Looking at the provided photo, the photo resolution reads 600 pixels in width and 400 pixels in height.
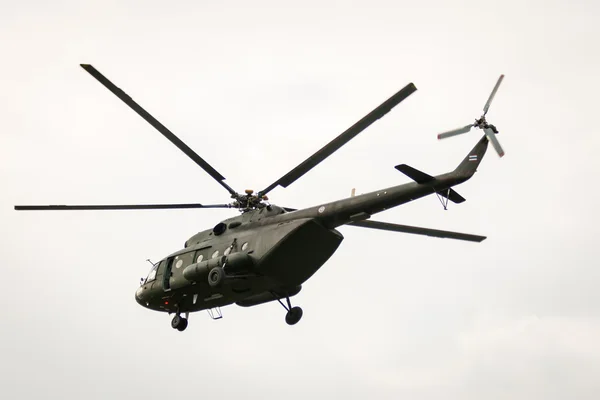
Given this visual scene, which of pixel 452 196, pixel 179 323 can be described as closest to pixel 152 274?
pixel 179 323

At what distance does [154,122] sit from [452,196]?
902cm

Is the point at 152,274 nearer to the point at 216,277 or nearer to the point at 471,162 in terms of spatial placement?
the point at 216,277

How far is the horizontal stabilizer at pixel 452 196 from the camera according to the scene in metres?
28.0

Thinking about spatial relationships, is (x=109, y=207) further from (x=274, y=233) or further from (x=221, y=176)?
(x=274, y=233)

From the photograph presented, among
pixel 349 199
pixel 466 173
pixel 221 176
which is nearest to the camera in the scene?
pixel 466 173

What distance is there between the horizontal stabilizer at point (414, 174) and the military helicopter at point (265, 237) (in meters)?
0.03

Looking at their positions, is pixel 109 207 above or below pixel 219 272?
above

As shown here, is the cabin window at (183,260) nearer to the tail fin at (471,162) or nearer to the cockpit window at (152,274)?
the cockpit window at (152,274)

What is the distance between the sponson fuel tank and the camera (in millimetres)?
30062

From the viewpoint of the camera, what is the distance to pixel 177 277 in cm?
3259

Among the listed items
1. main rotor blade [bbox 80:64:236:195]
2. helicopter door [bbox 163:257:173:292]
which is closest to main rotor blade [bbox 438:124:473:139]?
main rotor blade [bbox 80:64:236:195]

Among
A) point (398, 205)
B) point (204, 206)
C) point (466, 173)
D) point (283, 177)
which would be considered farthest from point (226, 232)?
point (466, 173)

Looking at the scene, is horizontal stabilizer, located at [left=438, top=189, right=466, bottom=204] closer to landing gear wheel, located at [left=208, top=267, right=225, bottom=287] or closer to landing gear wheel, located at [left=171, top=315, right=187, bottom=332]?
landing gear wheel, located at [left=208, top=267, right=225, bottom=287]

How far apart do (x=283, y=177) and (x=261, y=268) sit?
2.88 m
